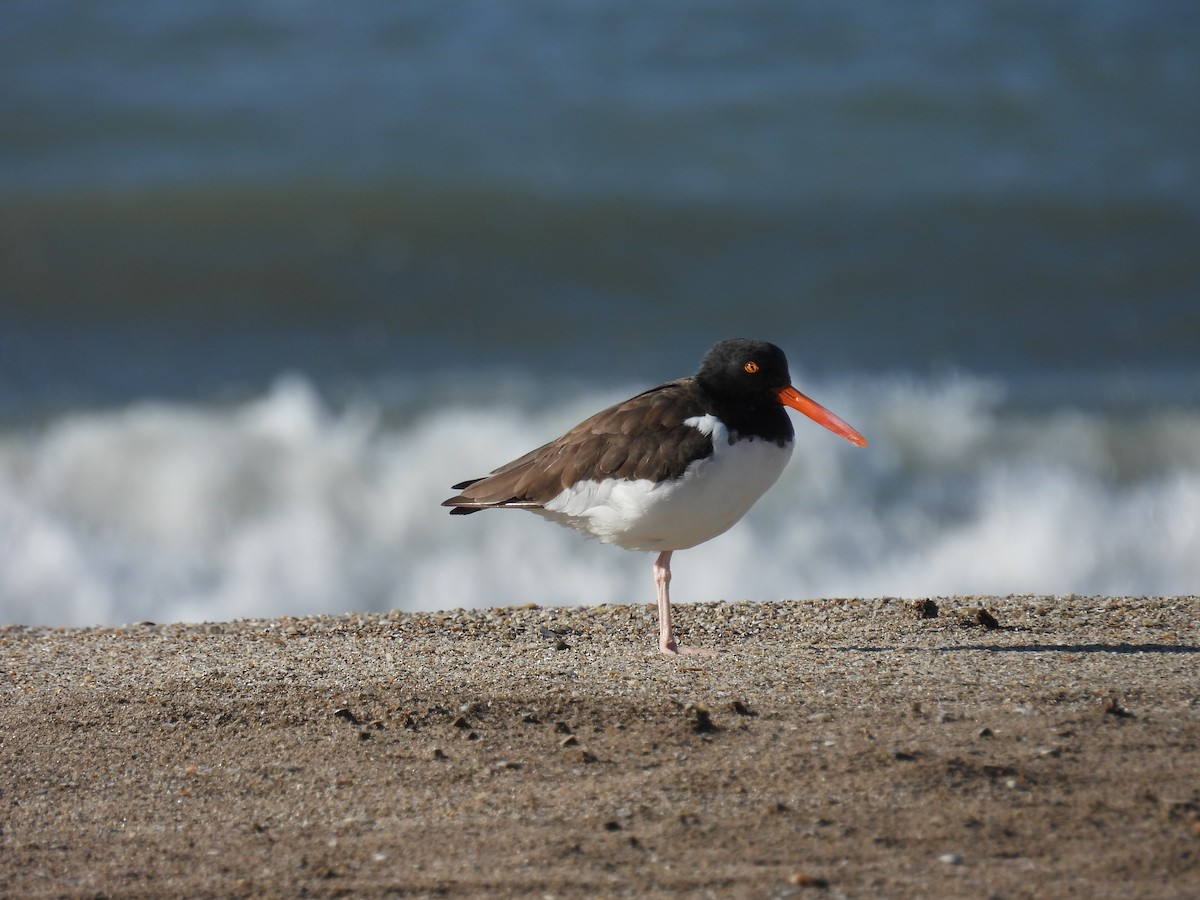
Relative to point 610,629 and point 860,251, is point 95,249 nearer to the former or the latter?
point 860,251

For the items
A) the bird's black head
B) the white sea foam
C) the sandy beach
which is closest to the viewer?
the sandy beach

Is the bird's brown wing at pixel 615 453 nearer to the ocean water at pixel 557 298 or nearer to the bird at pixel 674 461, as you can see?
the bird at pixel 674 461

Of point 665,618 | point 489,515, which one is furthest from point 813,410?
point 489,515

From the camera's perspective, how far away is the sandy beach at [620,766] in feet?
9.55

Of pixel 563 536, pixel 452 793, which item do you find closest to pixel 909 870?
pixel 452 793

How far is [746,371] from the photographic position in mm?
5070

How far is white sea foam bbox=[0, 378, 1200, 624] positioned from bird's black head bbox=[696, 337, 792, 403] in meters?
3.52

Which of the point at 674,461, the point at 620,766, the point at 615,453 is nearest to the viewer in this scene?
the point at 620,766

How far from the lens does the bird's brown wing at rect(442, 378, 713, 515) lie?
4.89m

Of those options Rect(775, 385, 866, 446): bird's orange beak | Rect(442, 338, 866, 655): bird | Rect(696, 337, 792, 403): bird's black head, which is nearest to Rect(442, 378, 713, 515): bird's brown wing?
Rect(442, 338, 866, 655): bird

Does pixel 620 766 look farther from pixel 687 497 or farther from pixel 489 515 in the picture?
pixel 489 515

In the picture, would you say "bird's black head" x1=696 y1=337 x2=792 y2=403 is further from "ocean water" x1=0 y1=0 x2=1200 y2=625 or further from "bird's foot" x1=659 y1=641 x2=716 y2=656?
"ocean water" x1=0 y1=0 x2=1200 y2=625

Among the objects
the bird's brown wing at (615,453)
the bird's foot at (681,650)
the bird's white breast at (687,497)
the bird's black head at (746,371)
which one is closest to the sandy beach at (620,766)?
the bird's foot at (681,650)

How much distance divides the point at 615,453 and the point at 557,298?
870 centimetres
